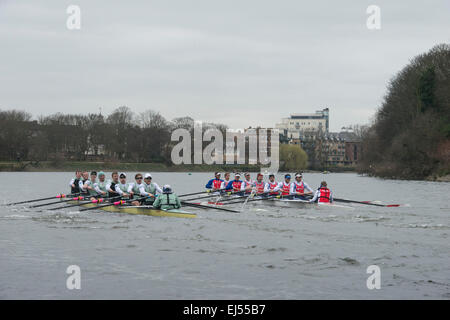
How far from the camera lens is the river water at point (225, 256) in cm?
949

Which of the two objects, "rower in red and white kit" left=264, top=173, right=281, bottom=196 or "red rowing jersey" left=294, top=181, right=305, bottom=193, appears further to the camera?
"rower in red and white kit" left=264, top=173, right=281, bottom=196

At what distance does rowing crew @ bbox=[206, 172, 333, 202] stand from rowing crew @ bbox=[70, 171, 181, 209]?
17.3 feet

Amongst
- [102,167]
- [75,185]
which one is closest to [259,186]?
[75,185]

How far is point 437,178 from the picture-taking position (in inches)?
2096

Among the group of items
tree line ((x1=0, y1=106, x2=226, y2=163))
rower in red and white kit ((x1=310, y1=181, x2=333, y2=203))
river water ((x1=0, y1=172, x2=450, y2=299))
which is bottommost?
river water ((x1=0, y1=172, x2=450, y2=299))

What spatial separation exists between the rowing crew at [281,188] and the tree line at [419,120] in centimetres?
3090

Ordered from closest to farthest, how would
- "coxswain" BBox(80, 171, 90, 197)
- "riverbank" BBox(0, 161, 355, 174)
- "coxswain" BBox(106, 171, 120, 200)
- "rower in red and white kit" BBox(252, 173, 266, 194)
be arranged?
"coxswain" BBox(106, 171, 120, 200), "coxswain" BBox(80, 171, 90, 197), "rower in red and white kit" BBox(252, 173, 266, 194), "riverbank" BBox(0, 161, 355, 174)

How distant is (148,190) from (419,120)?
1532 inches

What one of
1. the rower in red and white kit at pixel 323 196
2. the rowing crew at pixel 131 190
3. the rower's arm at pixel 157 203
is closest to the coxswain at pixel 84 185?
the rowing crew at pixel 131 190

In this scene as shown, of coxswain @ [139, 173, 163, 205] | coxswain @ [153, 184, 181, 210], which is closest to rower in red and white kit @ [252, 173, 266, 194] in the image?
coxswain @ [139, 173, 163, 205]

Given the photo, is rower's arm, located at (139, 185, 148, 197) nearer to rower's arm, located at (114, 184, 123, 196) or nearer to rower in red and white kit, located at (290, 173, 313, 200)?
rower's arm, located at (114, 184, 123, 196)

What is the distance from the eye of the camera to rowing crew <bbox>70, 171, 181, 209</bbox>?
18.8 meters

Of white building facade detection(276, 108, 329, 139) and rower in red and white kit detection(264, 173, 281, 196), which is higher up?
white building facade detection(276, 108, 329, 139)

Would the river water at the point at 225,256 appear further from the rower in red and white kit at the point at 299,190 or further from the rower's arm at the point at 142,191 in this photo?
the rower in red and white kit at the point at 299,190
